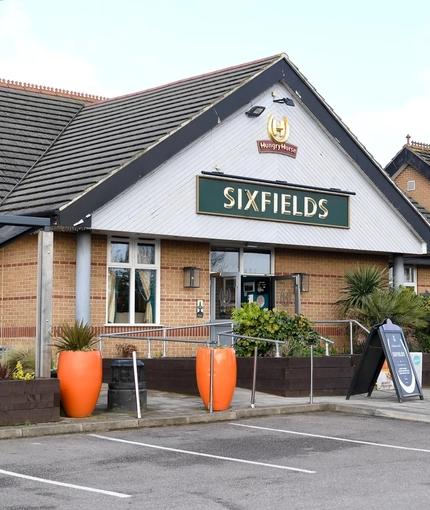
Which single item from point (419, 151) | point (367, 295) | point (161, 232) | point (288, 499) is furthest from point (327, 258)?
point (288, 499)

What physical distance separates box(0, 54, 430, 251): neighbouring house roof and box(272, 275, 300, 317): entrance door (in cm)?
346

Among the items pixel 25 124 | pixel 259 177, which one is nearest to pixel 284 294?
pixel 259 177

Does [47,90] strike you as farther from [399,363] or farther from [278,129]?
[399,363]

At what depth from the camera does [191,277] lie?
67.3 feet

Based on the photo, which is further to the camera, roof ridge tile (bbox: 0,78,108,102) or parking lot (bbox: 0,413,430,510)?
roof ridge tile (bbox: 0,78,108,102)

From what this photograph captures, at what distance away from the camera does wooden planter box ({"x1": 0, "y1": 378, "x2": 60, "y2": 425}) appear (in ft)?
40.2

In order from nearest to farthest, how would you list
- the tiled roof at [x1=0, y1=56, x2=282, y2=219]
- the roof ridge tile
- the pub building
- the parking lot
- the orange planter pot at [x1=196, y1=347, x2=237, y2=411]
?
the parking lot → the orange planter pot at [x1=196, y1=347, x2=237, y2=411] → the tiled roof at [x1=0, y1=56, x2=282, y2=219] → the pub building → the roof ridge tile

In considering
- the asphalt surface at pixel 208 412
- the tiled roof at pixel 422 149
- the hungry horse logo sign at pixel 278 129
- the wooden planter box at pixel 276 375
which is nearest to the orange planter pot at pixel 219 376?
the asphalt surface at pixel 208 412

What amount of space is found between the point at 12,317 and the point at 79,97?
914 cm

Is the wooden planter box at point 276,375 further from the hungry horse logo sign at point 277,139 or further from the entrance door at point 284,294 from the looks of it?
the hungry horse logo sign at point 277,139

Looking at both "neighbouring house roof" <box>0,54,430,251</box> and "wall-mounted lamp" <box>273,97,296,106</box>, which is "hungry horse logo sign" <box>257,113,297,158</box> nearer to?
"wall-mounted lamp" <box>273,97,296,106</box>

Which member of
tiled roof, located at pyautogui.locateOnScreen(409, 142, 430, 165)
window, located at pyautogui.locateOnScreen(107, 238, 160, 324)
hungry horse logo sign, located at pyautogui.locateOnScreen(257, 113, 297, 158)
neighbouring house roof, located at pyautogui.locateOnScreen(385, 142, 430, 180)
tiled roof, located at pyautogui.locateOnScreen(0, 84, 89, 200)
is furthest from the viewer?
tiled roof, located at pyautogui.locateOnScreen(409, 142, 430, 165)

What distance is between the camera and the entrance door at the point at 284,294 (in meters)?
22.5

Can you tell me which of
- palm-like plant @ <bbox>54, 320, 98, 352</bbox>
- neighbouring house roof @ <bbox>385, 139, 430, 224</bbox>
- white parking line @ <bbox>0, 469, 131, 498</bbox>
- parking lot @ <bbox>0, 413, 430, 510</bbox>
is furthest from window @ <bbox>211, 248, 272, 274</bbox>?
white parking line @ <bbox>0, 469, 131, 498</bbox>
